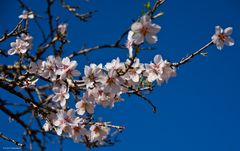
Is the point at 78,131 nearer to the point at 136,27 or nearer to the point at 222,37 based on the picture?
the point at 136,27

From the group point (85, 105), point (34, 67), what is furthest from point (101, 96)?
point (34, 67)

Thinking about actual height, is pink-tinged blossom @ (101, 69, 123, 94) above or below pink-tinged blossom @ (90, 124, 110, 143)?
above

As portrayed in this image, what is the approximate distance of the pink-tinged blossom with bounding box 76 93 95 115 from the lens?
9.87 feet

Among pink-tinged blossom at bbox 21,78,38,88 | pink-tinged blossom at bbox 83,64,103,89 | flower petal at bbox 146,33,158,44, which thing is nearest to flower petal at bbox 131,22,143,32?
flower petal at bbox 146,33,158,44

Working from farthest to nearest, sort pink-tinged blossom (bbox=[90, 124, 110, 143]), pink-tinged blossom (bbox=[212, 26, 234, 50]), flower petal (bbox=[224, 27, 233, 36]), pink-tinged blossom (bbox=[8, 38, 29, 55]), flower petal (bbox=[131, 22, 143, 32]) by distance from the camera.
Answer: pink-tinged blossom (bbox=[8, 38, 29, 55])
pink-tinged blossom (bbox=[90, 124, 110, 143])
flower petal (bbox=[224, 27, 233, 36])
pink-tinged blossom (bbox=[212, 26, 234, 50])
flower petal (bbox=[131, 22, 143, 32])

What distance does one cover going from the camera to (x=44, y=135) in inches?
161

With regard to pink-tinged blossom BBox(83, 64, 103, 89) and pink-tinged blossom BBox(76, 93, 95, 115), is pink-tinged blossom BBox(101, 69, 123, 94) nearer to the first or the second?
pink-tinged blossom BBox(83, 64, 103, 89)

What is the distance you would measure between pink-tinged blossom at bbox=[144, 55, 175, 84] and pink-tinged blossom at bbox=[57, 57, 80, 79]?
63 centimetres

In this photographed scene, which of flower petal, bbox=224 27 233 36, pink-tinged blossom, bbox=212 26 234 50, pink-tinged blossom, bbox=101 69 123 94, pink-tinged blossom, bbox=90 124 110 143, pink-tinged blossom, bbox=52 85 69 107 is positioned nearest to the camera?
pink-tinged blossom, bbox=101 69 123 94

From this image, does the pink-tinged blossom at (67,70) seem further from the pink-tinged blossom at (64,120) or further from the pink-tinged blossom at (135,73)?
the pink-tinged blossom at (135,73)

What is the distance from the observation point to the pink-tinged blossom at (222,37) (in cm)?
305

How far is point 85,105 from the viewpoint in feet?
10.2

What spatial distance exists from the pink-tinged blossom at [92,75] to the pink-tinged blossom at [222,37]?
3.43ft

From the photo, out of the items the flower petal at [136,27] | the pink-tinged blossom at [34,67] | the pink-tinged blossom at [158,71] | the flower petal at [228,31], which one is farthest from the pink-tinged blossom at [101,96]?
the flower petal at [228,31]
